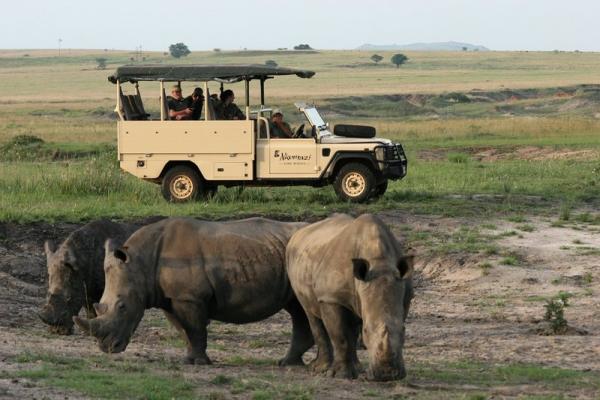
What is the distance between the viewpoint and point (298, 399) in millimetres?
9258

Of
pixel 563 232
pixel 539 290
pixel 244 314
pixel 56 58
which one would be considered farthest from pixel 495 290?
pixel 56 58

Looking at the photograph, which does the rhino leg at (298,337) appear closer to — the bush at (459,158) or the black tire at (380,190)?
the black tire at (380,190)

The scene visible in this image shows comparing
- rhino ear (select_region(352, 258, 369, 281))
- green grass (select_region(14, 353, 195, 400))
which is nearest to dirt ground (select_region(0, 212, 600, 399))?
green grass (select_region(14, 353, 195, 400))

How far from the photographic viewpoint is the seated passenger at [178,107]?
2319 centimetres

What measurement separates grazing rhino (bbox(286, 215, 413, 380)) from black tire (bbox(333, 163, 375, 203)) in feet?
38.3

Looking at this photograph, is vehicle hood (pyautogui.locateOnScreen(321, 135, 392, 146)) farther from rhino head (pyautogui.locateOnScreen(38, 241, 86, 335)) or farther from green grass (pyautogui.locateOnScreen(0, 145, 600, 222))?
rhino head (pyautogui.locateOnScreen(38, 241, 86, 335))

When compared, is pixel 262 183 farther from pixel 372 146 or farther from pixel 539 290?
pixel 539 290

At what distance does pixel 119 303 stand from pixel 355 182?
12243 mm

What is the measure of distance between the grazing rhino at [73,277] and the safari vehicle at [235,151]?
9.93 m

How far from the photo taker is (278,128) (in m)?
23.2

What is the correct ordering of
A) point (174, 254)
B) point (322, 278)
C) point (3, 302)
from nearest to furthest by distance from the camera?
point (322, 278)
point (174, 254)
point (3, 302)

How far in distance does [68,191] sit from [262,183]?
3540 millimetres

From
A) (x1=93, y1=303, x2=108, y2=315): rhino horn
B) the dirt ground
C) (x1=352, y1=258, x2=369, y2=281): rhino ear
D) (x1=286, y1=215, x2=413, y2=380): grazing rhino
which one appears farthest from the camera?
(x1=93, y1=303, x2=108, y2=315): rhino horn

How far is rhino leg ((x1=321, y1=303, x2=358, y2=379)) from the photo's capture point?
34.1ft
